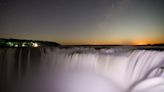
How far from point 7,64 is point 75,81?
2.62 meters

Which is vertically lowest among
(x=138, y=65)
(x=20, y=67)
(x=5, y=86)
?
(x=5, y=86)

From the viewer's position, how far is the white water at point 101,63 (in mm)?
4598

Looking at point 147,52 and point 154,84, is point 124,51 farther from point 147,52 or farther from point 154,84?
point 154,84

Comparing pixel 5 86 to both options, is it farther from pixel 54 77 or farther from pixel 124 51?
pixel 124 51

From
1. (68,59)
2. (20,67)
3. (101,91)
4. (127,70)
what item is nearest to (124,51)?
(127,70)

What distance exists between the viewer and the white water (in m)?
4.60

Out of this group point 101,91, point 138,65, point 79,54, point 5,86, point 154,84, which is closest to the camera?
point 154,84

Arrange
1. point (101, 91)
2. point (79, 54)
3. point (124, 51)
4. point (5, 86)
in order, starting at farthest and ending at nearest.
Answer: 1. point (5, 86)
2. point (79, 54)
3. point (124, 51)
4. point (101, 91)

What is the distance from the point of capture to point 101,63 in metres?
5.87

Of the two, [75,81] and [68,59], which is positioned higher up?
[68,59]

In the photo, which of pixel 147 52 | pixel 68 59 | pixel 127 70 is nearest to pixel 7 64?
pixel 68 59

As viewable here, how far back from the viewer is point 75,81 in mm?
6109

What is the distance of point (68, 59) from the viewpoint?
21.4 ft

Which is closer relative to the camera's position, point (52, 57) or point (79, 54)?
point (79, 54)
